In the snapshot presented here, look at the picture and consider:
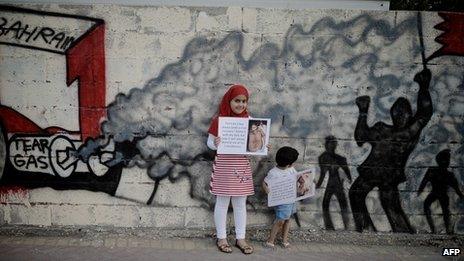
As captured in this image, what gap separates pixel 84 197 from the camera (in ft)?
13.6

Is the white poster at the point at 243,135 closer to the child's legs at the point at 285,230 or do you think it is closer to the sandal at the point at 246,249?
the child's legs at the point at 285,230

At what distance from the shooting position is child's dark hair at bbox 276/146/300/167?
12.9 ft

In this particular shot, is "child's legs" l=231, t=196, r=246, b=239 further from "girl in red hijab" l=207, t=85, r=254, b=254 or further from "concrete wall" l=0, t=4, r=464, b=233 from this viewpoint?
"concrete wall" l=0, t=4, r=464, b=233

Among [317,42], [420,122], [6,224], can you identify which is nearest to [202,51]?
[317,42]

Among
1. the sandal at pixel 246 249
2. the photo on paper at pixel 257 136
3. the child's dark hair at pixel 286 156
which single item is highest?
the photo on paper at pixel 257 136

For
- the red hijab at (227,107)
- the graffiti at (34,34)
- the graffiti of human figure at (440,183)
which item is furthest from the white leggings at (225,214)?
the graffiti at (34,34)

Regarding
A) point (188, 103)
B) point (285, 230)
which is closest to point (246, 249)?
point (285, 230)

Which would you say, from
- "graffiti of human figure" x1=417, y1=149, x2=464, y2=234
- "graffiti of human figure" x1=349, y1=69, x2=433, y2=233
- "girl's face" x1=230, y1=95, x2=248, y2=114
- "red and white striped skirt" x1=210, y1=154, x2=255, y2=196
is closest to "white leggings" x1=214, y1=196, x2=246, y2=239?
"red and white striped skirt" x1=210, y1=154, x2=255, y2=196

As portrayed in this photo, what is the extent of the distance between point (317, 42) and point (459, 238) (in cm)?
264

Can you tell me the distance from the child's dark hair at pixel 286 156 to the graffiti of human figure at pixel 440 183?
4.82 ft

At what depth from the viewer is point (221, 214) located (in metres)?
3.99

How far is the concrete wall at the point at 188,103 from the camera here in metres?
3.90

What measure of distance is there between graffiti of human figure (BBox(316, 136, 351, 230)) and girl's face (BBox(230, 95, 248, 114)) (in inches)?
39.0

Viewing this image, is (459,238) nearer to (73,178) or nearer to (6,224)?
(73,178)
